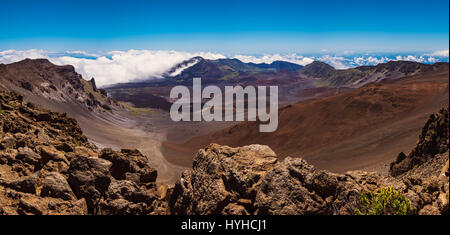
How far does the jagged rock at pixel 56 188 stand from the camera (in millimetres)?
10562

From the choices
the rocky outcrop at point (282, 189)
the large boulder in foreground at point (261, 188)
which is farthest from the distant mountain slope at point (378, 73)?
the large boulder in foreground at point (261, 188)

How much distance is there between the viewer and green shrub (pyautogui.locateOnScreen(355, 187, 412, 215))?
8797 millimetres

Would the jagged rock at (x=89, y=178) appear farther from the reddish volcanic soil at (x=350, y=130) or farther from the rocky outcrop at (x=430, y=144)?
the reddish volcanic soil at (x=350, y=130)

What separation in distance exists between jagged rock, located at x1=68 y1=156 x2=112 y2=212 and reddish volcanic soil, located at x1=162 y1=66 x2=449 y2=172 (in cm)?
2287

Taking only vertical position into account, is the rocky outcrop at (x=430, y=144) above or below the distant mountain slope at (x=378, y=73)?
below

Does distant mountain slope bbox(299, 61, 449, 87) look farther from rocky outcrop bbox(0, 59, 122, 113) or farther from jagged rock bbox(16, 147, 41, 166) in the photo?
jagged rock bbox(16, 147, 41, 166)

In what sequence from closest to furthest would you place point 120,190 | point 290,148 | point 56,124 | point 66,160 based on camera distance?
1. point 120,190
2. point 66,160
3. point 56,124
4. point 290,148

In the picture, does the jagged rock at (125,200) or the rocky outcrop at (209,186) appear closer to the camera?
the rocky outcrop at (209,186)

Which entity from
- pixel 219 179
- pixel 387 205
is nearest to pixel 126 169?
pixel 219 179

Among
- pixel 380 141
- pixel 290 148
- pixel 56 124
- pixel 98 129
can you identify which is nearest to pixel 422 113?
pixel 380 141

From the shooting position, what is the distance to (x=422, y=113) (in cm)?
3766

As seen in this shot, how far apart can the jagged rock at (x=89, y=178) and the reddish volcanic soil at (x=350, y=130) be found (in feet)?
75.0
